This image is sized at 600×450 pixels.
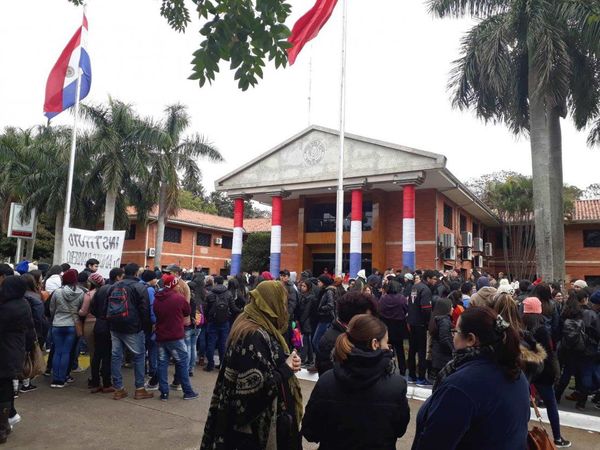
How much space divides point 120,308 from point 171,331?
2.63ft

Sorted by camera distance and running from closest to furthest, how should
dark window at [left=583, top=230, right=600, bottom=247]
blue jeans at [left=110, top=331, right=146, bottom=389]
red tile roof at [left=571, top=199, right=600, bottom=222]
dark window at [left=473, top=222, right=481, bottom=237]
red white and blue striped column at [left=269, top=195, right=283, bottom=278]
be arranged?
blue jeans at [left=110, top=331, right=146, bottom=389]
red white and blue striped column at [left=269, top=195, right=283, bottom=278]
red tile roof at [left=571, top=199, right=600, bottom=222]
dark window at [left=583, top=230, right=600, bottom=247]
dark window at [left=473, top=222, right=481, bottom=237]

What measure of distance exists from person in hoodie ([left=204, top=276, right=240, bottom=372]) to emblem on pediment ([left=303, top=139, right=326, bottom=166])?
1424 cm

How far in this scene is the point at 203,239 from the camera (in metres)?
33.2

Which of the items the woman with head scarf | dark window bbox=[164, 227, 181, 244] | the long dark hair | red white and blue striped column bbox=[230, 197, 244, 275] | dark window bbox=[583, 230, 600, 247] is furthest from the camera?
dark window bbox=[164, 227, 181, 244]

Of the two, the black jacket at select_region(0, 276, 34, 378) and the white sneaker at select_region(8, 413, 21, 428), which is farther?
the white sneaker at select_region(8, 413, 21, 428)

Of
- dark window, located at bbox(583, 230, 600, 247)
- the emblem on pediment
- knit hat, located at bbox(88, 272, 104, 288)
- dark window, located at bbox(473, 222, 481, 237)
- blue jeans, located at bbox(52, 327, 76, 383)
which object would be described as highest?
the emblem on pediment

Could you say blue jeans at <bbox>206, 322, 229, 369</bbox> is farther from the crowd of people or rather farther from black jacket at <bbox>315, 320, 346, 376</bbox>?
black jacket at <bbox>315, 320, 346, 376</bbox>

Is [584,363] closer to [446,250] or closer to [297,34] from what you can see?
[297,34]

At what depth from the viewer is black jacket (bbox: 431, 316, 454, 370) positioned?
588 centimetres

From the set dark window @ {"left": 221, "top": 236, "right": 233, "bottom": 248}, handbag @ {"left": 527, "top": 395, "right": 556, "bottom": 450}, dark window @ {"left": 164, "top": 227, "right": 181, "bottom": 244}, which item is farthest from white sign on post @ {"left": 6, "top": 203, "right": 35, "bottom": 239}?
handbag @ {"left": 527, "top": 395, "right": 556, "bottom": 450}

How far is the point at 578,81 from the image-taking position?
Result: 17.0 meters

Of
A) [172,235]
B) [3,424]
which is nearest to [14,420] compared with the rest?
[3,424]

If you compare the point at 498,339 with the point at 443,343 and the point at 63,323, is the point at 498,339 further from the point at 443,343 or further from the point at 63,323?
the point at 63,323

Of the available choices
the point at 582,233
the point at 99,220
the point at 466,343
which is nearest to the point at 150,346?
the point at 466,343
